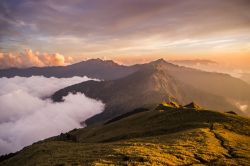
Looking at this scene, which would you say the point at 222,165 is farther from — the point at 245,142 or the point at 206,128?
the point at 206,128

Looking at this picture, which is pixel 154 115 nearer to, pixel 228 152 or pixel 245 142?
pixel 245 142

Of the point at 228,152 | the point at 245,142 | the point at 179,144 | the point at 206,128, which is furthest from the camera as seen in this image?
the point at 206,128

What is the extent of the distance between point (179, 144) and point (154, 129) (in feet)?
106

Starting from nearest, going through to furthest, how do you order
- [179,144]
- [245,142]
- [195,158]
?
1. [195,158]
2. [179,144]
3. [245,142]

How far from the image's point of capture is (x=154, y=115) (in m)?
112

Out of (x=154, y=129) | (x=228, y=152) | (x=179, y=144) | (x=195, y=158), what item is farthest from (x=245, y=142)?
(x=154, y=129)

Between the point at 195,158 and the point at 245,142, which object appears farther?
the point at 245,142

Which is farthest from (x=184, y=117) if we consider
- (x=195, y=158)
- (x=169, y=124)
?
(x=195, y=158)

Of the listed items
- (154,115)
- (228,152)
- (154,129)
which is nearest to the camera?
(228,152)

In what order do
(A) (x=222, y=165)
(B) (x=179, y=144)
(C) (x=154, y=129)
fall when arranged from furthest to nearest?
1. (C) (x=154, y=129)
2. (B) (x=179, y=144)
3. (A) (x=222, y=165)

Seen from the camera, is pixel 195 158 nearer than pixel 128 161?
No

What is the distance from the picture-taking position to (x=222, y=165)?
41.9 metres

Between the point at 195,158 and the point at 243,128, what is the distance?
137 ft

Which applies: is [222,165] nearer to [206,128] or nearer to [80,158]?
[80,158]
